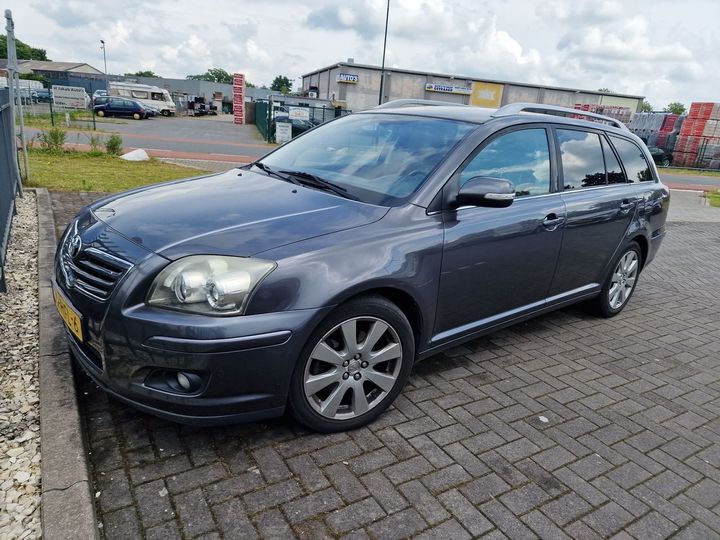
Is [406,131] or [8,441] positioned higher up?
[406,131]

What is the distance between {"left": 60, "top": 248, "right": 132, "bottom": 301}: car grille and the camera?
2.49m

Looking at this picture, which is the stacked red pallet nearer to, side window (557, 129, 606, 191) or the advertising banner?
the advertising banner

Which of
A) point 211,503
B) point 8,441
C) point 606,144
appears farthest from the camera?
point 606,144

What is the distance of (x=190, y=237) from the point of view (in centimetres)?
257

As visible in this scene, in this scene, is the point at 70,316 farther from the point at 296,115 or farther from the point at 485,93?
the point at 485,93

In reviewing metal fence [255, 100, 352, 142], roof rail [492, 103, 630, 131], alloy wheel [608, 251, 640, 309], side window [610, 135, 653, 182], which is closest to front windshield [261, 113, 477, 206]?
roof rail [492, 103, 630, 131]

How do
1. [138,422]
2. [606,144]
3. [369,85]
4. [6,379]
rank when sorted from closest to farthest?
1. [138,422]
2. [6,379]
3. [606,144]
4. [369,85]

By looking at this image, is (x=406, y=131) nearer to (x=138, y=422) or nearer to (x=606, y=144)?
(x=606, y=144)

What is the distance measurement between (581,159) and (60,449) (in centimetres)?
396

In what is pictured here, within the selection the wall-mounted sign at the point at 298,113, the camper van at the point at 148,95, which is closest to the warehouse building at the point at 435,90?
the camper van at the point at 148,95

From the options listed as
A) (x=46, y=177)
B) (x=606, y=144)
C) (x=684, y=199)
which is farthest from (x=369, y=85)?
(x=606, y=144)

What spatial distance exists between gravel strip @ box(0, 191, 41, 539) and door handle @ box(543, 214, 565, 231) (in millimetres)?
3255

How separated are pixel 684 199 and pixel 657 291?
11389mm

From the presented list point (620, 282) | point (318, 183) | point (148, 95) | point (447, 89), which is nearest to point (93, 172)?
point (318, 183)
